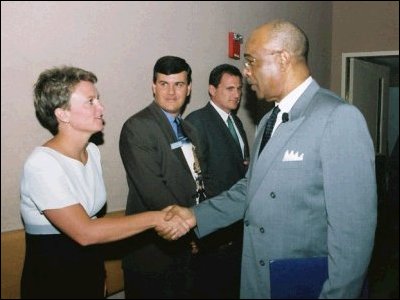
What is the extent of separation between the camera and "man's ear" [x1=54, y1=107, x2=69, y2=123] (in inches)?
73.9

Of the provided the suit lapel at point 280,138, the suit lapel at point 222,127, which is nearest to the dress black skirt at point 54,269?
the suit lapel at point 280,138

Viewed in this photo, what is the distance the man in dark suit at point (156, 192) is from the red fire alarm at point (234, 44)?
1465mm

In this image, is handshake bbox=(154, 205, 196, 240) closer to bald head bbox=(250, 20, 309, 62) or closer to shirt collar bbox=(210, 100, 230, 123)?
bald head bbox=(250, 20, 309, 62)

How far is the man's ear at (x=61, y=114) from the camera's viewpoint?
1.88 meters

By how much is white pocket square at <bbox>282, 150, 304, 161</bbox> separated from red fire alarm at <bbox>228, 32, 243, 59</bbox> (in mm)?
2250

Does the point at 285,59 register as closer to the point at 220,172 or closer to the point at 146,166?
the point at 146,166

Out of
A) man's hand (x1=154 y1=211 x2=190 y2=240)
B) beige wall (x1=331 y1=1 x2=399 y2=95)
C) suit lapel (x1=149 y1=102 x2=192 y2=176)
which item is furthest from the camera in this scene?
beige wall (x1=331 y1=1 x2=399 y2=95)

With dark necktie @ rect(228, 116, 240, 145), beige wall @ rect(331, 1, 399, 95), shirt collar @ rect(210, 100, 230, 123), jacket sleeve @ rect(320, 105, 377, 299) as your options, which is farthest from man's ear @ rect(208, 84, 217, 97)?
beige wall @ rect(331, 1, 399, 95)

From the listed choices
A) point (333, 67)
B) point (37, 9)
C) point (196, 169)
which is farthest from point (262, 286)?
point (333, 67)

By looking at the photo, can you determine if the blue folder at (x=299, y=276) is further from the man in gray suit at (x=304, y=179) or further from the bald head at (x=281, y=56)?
the bald head at (x=281, y=56)

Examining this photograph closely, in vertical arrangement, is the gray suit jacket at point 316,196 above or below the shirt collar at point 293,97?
below

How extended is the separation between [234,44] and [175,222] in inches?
84.2

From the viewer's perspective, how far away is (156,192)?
228 cm

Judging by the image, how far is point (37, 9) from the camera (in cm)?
206
